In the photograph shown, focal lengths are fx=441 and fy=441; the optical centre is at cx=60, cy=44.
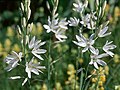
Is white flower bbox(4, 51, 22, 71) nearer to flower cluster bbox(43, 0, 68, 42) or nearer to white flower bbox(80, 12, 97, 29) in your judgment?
flower cluster bbox(43, 0, 68, 42)

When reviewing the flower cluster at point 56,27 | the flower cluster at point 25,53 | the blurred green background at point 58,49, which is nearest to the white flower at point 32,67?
the flower cluster at point 25,53

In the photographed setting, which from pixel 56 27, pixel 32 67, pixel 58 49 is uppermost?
pixel 56 27

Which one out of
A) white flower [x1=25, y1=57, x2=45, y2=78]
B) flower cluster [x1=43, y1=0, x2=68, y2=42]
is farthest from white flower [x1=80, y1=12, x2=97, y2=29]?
white flower [x1=25, y1=57, x2=45, y2=78]

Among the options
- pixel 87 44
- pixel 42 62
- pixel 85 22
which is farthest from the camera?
pixel 42 62

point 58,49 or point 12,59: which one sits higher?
point 12,59

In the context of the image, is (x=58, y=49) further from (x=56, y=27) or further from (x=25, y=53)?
(x=25, y=53)

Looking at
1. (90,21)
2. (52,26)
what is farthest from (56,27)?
(90,21)

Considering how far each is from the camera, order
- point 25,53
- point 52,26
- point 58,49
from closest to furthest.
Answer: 1. point 25,53
2. point 52,26
3. point 58,49

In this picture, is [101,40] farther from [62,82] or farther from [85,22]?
[85,22]

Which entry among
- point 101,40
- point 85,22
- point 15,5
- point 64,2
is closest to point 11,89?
point 101,40

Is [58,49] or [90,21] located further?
[58,49]

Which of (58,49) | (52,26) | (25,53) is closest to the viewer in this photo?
(25,53)
